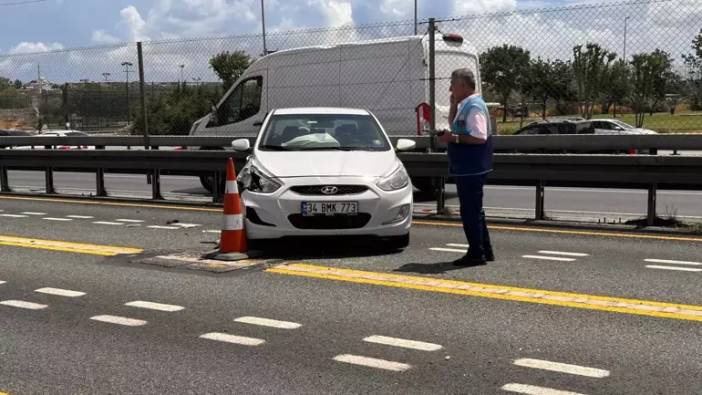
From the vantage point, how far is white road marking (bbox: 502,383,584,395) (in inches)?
159

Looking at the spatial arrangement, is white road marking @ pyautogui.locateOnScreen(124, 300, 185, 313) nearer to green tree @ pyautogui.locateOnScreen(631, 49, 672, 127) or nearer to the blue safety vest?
the blue safety vest

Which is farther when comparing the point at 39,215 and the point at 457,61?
the point at 457,61

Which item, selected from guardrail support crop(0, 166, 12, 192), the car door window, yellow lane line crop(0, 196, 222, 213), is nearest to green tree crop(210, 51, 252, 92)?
the car door window

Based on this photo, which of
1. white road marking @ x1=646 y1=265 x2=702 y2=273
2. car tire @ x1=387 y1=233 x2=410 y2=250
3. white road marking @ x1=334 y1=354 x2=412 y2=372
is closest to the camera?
white road marking @ x1=334 y1=354 x2=412 y2=372

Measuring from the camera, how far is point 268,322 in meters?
5.45

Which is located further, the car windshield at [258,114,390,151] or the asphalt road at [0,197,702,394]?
the car windshield at [258,114,390,151]

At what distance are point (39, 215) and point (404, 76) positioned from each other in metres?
6.46

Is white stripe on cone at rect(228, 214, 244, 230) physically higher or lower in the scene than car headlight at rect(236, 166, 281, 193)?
lower

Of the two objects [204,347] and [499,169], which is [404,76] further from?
[204,347]

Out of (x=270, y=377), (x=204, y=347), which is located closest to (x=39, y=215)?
(x=204, y=347)

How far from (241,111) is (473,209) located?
937 cm

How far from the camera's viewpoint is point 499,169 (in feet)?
34.7

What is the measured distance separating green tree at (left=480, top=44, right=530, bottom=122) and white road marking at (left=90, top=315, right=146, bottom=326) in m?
7.07

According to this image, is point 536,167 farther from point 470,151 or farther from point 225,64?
point 225,64
